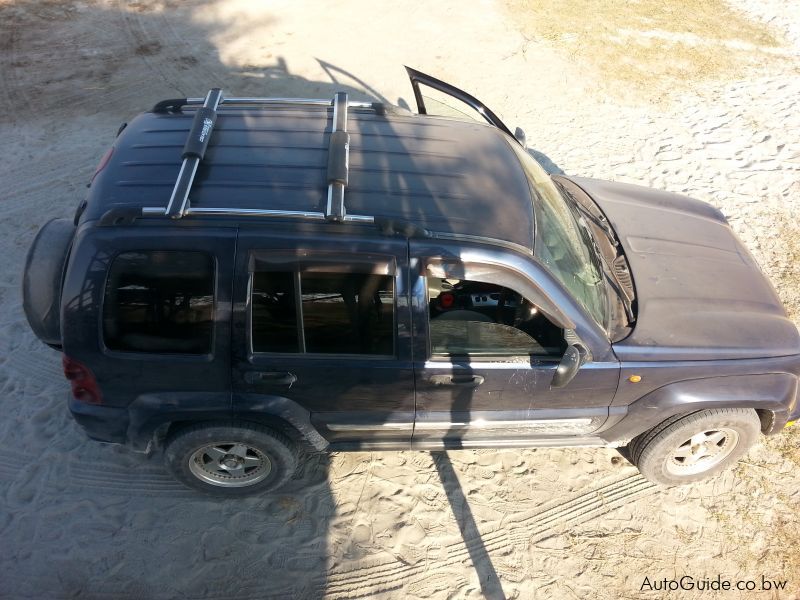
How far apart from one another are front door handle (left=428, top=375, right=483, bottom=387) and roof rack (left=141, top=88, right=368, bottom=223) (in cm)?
100

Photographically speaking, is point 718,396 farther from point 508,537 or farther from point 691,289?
point 508,537

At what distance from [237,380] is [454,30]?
8.83 meters

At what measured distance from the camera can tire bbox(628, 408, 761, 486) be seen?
390 cm

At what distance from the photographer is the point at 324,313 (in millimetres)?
3346

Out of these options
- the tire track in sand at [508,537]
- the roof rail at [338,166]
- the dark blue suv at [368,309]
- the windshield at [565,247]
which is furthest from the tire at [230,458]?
the windshield at [565,247]

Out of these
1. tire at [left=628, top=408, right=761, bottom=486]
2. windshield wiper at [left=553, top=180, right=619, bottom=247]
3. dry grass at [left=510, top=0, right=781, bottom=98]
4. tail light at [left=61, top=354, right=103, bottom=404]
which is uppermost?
dry grass at [left=510, top=0, right=781, bottom=98]

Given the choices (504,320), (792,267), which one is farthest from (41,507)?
(792,267)

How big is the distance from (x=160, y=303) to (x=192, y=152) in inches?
35.2

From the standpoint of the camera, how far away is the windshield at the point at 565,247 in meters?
3.54

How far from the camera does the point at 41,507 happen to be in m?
4.08

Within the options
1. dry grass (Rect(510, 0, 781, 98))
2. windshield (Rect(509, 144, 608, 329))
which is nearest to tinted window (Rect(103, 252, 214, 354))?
windshield (Rect(509, 144, 608, 329))

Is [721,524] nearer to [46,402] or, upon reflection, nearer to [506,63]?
[46,402]

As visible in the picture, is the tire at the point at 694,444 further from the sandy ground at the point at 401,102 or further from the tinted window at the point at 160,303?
the tinted window at the point at 160,303

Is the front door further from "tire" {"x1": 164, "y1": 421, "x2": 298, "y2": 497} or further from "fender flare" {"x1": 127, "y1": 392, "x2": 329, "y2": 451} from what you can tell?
"tire" {"x1": 164, "y1": 421, "x2": 298, "y2": 497}
